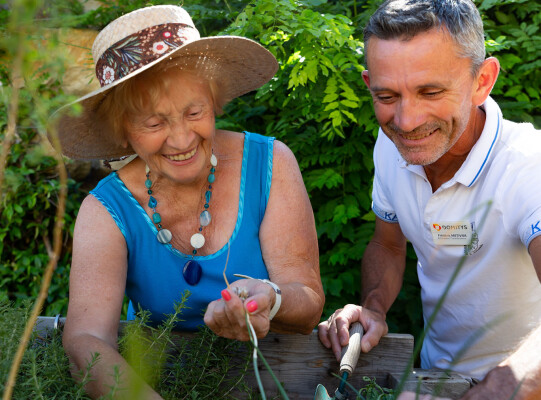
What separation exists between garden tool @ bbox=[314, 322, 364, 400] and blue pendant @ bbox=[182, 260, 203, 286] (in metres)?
0.60

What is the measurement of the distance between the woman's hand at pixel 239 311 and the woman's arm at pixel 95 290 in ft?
1.02

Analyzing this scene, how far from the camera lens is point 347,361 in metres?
1.80

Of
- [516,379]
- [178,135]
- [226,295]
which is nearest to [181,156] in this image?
[178,135]

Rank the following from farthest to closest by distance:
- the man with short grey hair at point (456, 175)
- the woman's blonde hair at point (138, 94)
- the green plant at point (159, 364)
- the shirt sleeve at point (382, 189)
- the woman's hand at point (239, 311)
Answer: the shirt sleeve at point (382, 189), the woman's blonde hair at point (138, 94), the man with short grey hair at point (456, 175), the woman's hand at point (239, 311), the green plant at point (159, 364)

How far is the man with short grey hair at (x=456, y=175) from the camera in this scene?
1.98 metres

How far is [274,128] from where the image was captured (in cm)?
349

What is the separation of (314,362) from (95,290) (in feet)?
2.61

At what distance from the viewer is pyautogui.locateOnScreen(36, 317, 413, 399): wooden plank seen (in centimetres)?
206

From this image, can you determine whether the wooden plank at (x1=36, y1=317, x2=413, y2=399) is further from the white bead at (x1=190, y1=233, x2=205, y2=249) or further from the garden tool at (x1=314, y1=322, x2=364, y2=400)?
the white bead at (x1=190, y1=233, x2=205, y2=249)

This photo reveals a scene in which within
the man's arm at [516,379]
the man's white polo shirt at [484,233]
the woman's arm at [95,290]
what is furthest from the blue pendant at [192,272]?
the man's arm at [516,379]

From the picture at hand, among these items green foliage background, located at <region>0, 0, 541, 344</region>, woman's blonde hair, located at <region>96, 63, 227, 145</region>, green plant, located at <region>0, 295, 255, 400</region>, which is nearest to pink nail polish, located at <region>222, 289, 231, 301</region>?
green plant, located at <region>0, 295, 255, 400</region>

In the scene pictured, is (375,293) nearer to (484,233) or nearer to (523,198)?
(484,233)

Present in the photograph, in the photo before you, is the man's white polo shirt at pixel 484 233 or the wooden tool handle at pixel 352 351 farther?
the man's white polo shirt at pixel 484 233

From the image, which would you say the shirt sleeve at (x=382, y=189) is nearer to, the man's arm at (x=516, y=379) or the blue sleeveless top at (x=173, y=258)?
the blue sleeveless top at (x=173, y=258)
